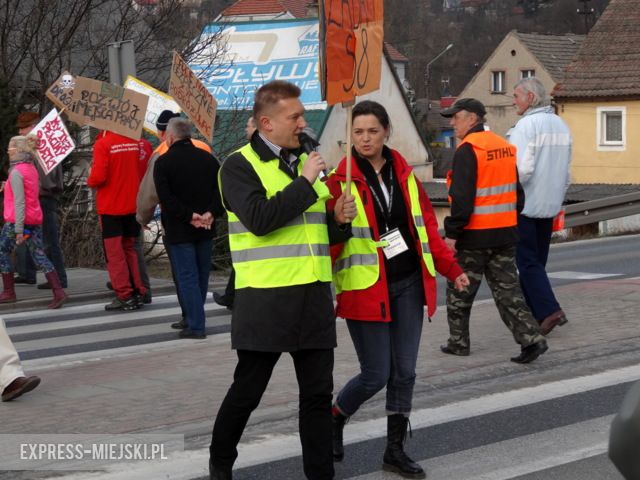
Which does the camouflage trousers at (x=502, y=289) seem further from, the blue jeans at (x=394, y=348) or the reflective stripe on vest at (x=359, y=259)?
the reflective stripe on vest at (x=359, y=259)

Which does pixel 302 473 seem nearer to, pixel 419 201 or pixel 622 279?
pixel 419 201

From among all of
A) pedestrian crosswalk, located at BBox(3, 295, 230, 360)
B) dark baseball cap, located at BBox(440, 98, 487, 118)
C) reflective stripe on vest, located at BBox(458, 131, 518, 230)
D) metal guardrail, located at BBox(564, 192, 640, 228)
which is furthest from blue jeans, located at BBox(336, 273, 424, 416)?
metal guardrail, located at BBox(564, 192, 640, 228)

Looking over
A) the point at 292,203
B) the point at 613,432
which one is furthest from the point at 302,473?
the point at 613,432

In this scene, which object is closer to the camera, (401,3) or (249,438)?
(249,438)

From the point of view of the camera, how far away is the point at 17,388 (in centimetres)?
780

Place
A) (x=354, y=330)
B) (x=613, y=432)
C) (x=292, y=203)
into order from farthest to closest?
(x=354, y=330) < (x=292, y=203) < (x=613, y=432)

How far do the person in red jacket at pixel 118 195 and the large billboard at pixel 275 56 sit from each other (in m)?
29.5

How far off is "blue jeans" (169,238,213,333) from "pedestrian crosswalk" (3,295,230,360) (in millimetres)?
345

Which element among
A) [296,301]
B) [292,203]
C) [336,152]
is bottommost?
[336,152]

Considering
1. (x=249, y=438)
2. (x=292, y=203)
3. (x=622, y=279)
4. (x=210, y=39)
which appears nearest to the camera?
(x=292, y=203)

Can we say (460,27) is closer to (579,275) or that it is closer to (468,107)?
(579,275)

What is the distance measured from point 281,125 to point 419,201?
3.43ft

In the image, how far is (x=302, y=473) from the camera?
20.5 ft

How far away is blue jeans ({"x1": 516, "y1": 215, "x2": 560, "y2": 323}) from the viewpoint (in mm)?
9891
